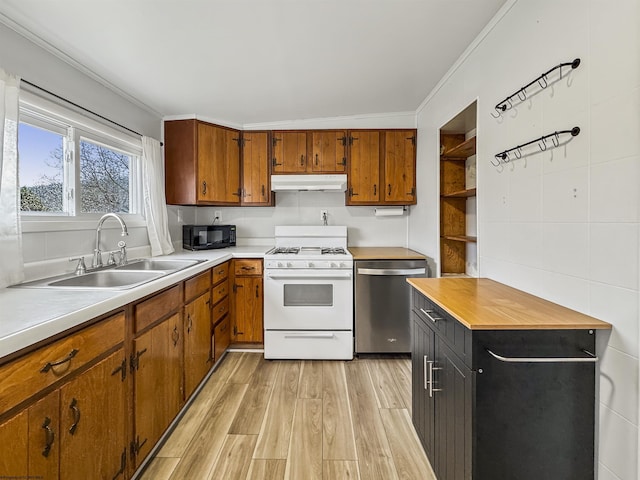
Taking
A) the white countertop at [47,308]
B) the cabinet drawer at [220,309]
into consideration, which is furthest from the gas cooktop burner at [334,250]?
the white countertop at [47,308]

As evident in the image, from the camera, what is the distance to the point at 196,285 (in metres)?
2.21

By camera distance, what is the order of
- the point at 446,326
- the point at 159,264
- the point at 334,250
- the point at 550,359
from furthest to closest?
the point at 334,250 → the point at 159,264 → the point at 446,326 → the point at 550,359

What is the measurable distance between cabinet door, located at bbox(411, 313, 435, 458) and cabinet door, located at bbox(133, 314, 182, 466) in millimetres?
1400

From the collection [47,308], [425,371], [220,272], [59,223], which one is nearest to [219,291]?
[220,272]

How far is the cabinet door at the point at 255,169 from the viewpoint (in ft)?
11.0

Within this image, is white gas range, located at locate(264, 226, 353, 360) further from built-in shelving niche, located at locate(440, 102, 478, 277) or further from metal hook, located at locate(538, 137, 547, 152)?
metal hook, located at locate(538, 137, 547, 152)

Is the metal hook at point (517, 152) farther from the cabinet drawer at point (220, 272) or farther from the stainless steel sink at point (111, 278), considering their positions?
the cabinet drawer at point (220, 272)

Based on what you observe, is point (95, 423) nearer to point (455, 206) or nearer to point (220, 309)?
point (220, 309)

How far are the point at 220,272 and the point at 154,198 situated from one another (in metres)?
0.90

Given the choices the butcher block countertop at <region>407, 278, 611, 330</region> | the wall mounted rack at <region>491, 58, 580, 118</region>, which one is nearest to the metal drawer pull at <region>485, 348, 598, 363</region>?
the butcher block countertop at <region>407, 278, 611, 330</region>

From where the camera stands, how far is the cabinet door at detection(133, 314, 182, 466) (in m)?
1.51

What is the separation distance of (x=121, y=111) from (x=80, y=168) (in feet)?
2.14

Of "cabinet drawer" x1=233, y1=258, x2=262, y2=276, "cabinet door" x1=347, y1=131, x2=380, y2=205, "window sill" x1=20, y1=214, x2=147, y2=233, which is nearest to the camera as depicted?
"window sill" x1=20, y1=214, x2=147, y2=233

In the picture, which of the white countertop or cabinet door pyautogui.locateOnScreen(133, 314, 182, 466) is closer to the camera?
A: the white countertop
